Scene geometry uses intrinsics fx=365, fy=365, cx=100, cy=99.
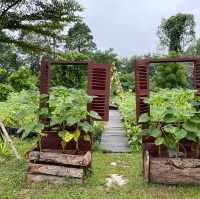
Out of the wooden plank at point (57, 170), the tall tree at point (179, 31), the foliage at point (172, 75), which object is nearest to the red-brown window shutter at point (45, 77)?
the wooden plank at point (57, 170)

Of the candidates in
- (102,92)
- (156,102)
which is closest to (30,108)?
(102,92)

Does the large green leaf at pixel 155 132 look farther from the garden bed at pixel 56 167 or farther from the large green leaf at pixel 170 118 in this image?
the garden bed at pixel 56 167

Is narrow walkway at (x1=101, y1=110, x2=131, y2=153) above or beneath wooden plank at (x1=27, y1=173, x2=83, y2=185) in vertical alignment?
above

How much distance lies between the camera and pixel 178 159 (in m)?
2.88

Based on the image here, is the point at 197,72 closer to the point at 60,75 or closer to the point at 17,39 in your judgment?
the point at 60,75

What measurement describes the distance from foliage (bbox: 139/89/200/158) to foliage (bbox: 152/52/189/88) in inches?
441

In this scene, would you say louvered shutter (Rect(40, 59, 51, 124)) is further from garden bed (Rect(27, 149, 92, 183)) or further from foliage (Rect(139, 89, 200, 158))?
foliage (Rect(139, 89, 200, 158))

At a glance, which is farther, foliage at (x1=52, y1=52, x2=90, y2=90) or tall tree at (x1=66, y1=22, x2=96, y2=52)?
tall tree at (x1=66, y1=22, x2=96, y2=52)

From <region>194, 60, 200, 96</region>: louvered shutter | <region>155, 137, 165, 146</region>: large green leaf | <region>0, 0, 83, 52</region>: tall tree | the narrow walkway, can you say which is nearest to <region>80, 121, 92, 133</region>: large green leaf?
<region>155, 137, 165, 146</region>: large green leaf

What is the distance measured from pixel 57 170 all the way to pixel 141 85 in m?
0.99

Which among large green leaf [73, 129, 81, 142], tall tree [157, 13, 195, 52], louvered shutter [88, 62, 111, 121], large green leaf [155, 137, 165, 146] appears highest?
tall tree [157, 13, 195, 52]

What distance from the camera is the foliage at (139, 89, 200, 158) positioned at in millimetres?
2799

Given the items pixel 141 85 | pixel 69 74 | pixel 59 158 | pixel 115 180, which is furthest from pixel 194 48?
pixel 59 158

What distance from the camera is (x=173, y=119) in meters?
2.84
